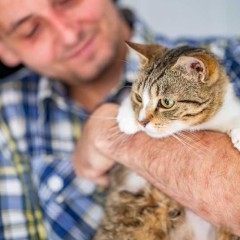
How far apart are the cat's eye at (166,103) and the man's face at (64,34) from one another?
0.56 m

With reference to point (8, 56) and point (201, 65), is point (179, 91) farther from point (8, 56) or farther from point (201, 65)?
point (8, 56)

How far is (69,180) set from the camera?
1550 millimetres

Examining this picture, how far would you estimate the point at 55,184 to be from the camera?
1543 millimetres

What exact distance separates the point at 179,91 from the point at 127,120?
198 millimetres

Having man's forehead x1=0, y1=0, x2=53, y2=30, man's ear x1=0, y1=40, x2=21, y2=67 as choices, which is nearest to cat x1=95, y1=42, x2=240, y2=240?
man's forehead x1=0, y1=0, x2=53, y2=30

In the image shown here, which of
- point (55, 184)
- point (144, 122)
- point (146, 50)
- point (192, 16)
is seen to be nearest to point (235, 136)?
point (144, 122)

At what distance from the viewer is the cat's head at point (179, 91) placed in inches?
41.8

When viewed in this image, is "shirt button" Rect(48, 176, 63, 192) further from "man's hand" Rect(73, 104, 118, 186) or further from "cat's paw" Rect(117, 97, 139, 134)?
"cat's paw" Rect(117, 97, 139, 134)

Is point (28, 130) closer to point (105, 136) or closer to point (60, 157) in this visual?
point (60, 157)

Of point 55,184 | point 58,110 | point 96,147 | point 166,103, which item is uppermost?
point 166,103

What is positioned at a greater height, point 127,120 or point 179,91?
point 179,91

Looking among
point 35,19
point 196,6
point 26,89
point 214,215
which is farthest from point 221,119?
point 196,6

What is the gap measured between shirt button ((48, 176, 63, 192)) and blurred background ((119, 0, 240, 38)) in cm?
132

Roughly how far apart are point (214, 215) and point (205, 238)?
7.6 inches
